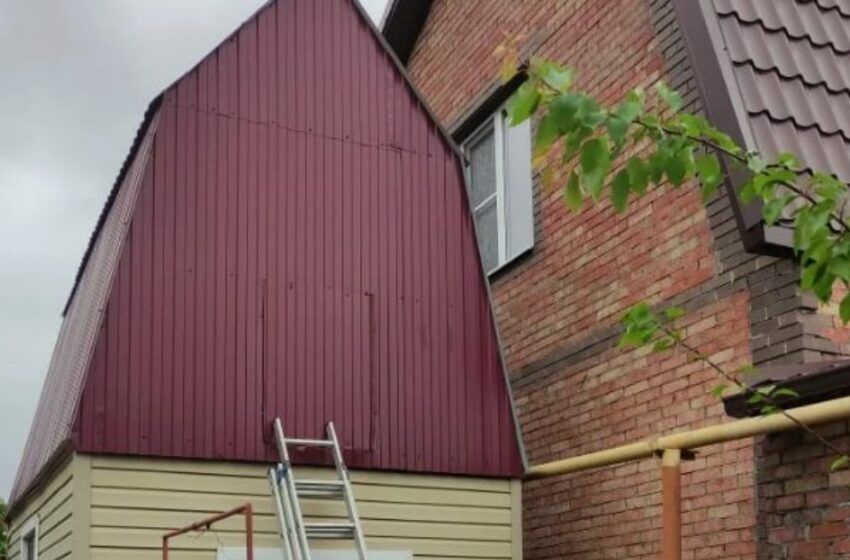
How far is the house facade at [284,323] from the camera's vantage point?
25.6 ft

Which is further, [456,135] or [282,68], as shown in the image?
[456,135]

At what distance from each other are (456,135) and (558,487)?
388cm

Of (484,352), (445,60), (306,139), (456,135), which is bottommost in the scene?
(484,352)

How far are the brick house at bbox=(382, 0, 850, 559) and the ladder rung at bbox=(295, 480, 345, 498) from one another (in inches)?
77.2

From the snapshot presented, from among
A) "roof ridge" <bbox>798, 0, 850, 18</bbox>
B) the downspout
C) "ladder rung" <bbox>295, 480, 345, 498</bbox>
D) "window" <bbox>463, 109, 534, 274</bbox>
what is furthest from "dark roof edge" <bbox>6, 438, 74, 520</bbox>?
"roof ridge" <bbox>798, 0, 850, 18</bbox>

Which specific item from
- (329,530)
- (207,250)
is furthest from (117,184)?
(329,530)

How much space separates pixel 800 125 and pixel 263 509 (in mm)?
3970

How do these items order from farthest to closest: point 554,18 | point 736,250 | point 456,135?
point 456,135 < point 554,18 < point 736,250

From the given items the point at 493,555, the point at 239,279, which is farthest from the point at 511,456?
the point at 239,279

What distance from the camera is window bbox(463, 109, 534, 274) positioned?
1066 cm

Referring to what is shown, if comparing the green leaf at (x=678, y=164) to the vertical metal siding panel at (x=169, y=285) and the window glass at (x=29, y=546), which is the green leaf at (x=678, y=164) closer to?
the vertical metal siding panel at (x=169, y=285)

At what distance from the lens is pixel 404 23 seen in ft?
43.0

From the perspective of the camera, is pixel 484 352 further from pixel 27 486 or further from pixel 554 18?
pixel 27 486

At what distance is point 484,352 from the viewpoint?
355 inches
